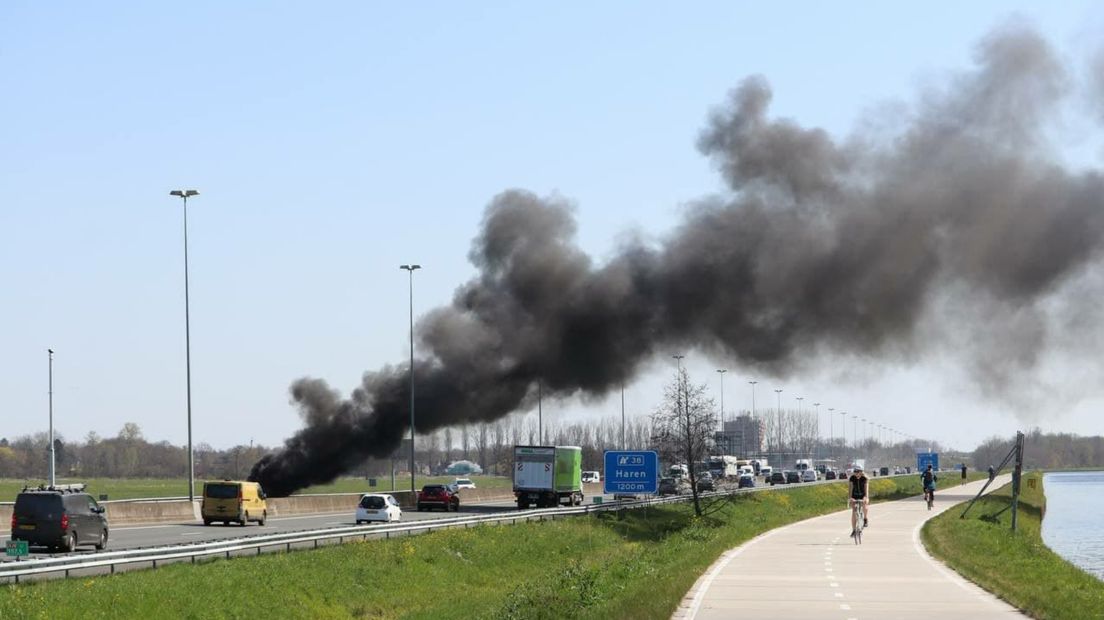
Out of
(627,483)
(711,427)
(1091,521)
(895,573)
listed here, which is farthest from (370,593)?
(1091,521)

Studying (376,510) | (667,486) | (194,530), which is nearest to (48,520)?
(194,530)

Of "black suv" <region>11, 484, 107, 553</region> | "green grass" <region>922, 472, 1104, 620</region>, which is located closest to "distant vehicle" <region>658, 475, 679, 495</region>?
"green grass" <region>922, 472, 1104, 620</region>

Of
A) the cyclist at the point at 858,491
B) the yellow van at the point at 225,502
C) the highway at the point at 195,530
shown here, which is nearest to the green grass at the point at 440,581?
the cyclist at the point at 858,491

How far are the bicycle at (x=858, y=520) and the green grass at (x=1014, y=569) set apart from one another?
1.88 metres

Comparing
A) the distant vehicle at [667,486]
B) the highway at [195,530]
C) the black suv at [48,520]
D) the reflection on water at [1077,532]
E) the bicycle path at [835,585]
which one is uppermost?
the black suv at [48,520]

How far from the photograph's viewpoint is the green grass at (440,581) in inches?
1048

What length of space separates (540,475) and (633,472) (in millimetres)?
27329

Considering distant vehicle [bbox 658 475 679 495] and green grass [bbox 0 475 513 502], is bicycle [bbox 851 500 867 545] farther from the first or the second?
green grass [bbox 0 475 513 502]

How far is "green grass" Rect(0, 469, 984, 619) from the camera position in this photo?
26.6 m

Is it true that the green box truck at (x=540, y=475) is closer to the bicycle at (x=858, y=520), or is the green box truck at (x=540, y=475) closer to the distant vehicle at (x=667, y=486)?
the distant vehicle at (x=667, y=486)

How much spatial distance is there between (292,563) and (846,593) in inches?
595

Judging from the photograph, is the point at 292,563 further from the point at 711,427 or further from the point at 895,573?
the point at 711,427

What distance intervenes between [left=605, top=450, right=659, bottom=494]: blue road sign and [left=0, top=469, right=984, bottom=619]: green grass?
6.79ft

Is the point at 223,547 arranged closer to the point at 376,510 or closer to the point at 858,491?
the point at 858,491
